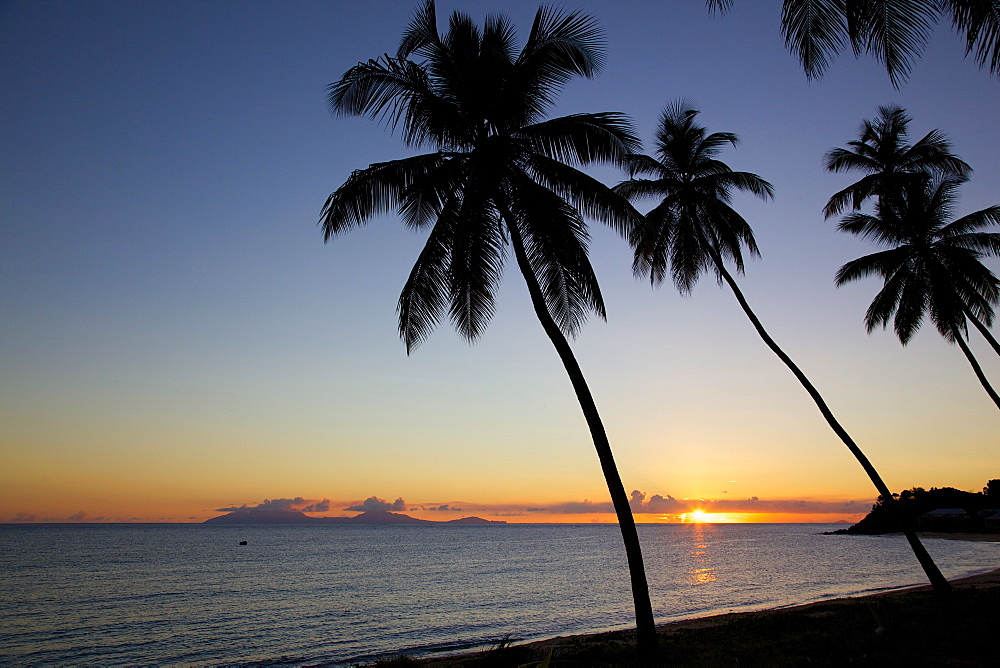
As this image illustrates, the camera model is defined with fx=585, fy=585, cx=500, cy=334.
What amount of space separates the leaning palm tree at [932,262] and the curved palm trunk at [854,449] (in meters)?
5.46

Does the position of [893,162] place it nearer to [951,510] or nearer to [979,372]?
[979,372]

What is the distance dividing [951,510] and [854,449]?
89.7 metres

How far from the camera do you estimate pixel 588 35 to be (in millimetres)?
12109

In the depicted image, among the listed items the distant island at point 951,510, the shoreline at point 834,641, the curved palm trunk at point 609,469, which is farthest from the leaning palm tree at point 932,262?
the distant island at point 951,510

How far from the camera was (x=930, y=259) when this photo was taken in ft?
64.7

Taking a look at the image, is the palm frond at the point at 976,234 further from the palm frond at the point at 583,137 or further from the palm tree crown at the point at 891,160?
the palm frond at the point at 583,137

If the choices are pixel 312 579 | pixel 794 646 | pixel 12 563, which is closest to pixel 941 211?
pixel 794 646

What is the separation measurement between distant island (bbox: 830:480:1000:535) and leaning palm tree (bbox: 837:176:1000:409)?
60.4m

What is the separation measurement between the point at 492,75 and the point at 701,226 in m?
10.3

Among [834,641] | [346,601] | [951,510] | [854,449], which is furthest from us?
[951,510]

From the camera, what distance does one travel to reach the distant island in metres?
80.6

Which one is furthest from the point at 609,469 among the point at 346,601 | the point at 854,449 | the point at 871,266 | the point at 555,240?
the point at 346,601

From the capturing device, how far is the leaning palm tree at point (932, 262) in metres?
19.5

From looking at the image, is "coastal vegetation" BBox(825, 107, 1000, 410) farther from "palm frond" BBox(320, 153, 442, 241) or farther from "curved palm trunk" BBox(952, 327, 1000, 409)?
"palm frond" BBox(320, 153, 442, 241)
